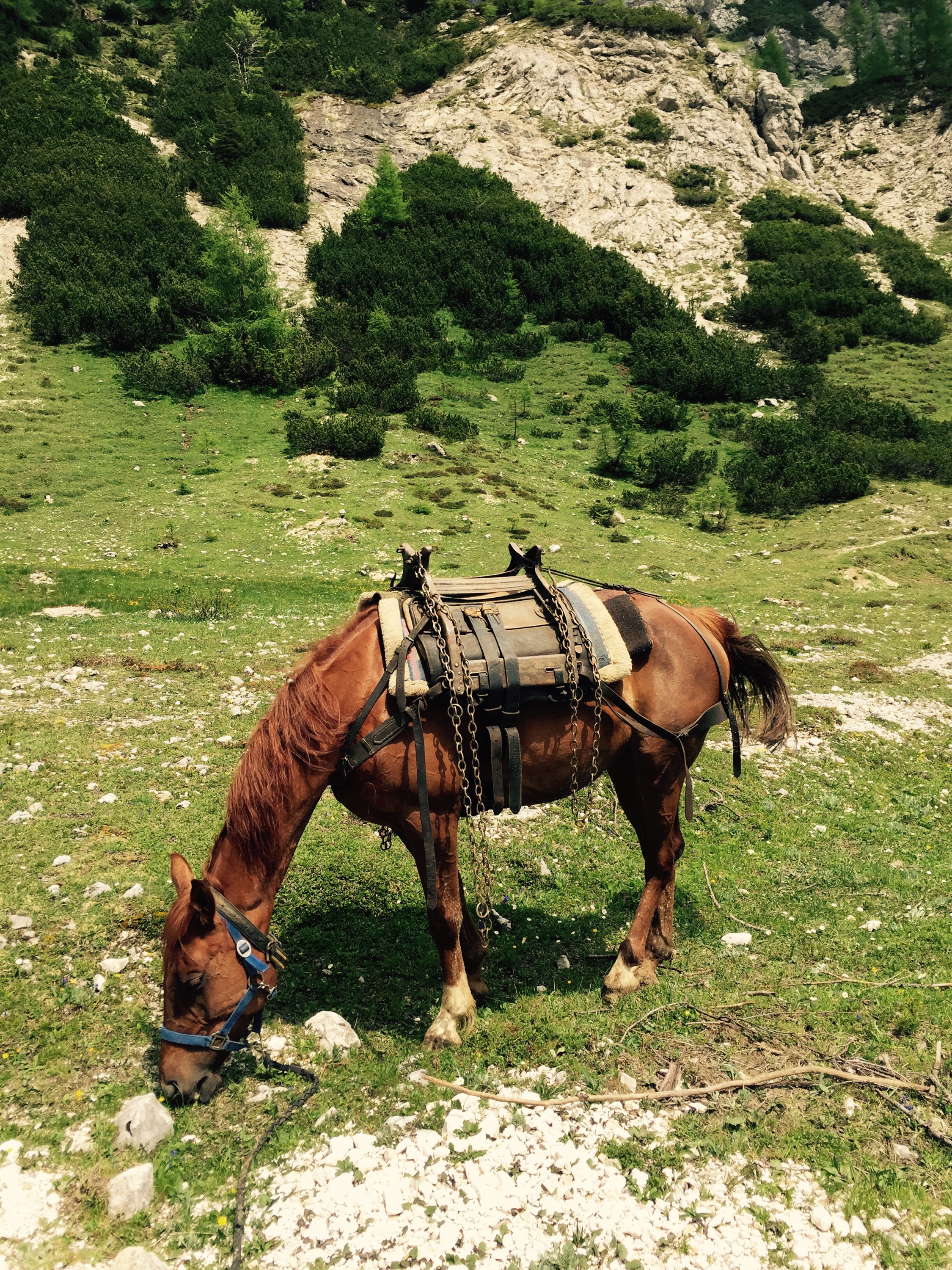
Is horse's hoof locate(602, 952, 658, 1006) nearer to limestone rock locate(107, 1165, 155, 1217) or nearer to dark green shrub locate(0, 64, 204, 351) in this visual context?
→ limestone rock locate(107, 1165, 155, 1217)

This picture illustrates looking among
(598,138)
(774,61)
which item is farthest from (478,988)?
(774,61)

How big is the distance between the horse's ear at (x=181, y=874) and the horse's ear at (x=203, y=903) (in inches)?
3.6

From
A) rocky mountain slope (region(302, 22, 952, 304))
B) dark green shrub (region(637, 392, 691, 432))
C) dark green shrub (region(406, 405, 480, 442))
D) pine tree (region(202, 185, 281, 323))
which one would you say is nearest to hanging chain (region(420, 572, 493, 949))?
dark green shrub (region(406, 405, 480, 442))

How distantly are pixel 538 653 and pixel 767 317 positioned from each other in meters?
45.9

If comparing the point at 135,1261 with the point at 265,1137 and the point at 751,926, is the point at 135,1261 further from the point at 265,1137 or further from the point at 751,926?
the point at 751,926

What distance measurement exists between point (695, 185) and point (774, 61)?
2329 inches

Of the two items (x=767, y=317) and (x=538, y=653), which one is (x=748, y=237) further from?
(x=538, y=653)

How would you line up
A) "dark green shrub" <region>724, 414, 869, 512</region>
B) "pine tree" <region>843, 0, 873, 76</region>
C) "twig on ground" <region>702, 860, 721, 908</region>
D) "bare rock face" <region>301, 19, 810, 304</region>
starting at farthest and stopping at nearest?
"pine tree" <region>843, 0, 873, 76</region> → "bare rock face" <region>301, 19, 810, 304</region> → "dark green shrub" <region>724, 414, 869, 512</region> → "twig on ground" <region>702, 860, 721, 908</region>

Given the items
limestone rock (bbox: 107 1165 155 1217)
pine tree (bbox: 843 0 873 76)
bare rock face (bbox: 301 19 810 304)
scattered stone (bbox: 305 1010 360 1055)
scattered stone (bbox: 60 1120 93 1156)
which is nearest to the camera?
limestone rock (bbox: 107 1165 155 1217)

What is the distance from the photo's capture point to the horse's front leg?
4.59m

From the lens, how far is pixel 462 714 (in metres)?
4.48

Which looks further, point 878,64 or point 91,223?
point 878,64

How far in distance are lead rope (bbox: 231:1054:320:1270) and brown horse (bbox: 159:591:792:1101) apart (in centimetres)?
41

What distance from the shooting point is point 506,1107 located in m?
4.13
